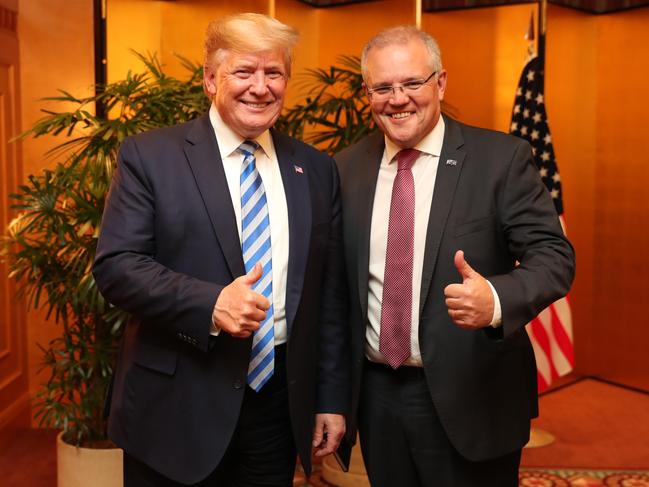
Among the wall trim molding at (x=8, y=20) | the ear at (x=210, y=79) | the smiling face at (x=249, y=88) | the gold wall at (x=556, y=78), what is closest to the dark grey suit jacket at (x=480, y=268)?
the smiling face at (x=249, y=88)

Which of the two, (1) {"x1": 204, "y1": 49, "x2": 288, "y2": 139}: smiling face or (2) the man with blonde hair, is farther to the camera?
(1) {"x1": 204, "y1": 49, "x2": 288, "y2": 139}: smiling face

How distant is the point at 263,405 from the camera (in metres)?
2.11

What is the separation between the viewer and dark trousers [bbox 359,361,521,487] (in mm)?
2260

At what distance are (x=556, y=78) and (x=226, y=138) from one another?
422 centimetres

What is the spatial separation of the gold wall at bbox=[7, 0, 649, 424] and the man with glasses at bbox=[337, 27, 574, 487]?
8.42 feet

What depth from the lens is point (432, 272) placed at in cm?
221

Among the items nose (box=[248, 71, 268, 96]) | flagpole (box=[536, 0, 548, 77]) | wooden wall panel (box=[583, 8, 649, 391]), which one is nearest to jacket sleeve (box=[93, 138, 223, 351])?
nose (box=[248, 71, 268, 96])

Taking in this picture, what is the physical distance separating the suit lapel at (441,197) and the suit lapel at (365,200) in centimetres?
18

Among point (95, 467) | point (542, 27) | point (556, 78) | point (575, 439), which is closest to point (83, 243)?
point (95, 467)

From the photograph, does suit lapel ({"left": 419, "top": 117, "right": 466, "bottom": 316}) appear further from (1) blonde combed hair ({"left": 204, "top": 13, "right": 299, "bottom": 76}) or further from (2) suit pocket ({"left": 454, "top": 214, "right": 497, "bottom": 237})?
(1) blonde combed hair ({"left": 204, "top": 13, "right": 299, "bottom": 76})

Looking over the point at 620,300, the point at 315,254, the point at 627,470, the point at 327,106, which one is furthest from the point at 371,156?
the point at 620,300

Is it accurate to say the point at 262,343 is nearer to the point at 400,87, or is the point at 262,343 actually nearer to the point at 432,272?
the point at 432,272

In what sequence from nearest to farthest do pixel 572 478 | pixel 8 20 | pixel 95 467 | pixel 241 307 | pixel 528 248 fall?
1. pixel 241 307
2. pixel 528 248
3. pixel 95 467
4. pixel 572 478
5. pixel 8 20

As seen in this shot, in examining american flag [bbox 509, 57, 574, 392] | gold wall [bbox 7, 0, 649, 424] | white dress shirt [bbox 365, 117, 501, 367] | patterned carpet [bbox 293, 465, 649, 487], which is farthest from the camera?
american flag [bbox 509, 57, 574, 392]
